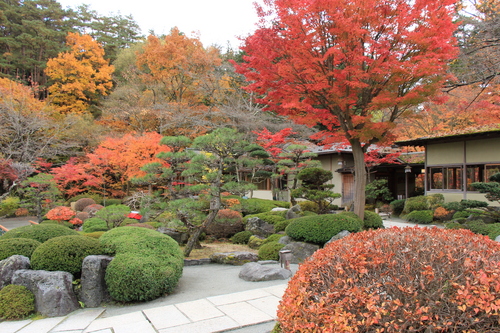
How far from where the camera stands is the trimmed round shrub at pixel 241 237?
11508mm

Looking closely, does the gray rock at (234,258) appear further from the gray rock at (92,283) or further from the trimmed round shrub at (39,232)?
the trimmed round shrub at (39,232)

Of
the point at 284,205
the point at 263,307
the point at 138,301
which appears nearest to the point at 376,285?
the point at 263,307

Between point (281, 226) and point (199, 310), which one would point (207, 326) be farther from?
point (281, 226)

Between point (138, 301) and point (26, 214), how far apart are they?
1797cm

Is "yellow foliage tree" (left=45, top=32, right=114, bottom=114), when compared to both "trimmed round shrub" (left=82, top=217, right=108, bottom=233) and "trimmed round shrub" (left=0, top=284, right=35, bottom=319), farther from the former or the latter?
"trimmed round shrub" (left=0, top=284, right=35, bottom=319)

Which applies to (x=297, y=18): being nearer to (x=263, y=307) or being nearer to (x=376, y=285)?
(x=263, y=307)

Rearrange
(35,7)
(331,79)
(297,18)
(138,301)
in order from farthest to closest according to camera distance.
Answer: (35,7) → (331,79) → (297,18) → (138,301)

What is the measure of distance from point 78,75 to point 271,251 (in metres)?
22.9

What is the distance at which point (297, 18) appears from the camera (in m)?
7.89

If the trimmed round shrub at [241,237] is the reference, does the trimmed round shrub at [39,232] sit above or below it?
above

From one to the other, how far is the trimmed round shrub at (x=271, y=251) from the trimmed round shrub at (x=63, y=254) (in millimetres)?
4125

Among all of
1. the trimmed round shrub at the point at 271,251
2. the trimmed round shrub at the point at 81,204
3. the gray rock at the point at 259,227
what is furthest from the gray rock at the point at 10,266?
the trimmed round shrub at the point at 81,204

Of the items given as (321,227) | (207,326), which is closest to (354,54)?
(321,227)

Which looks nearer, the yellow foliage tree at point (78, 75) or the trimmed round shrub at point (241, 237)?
the trimmed round shrub at point (241, 237)
